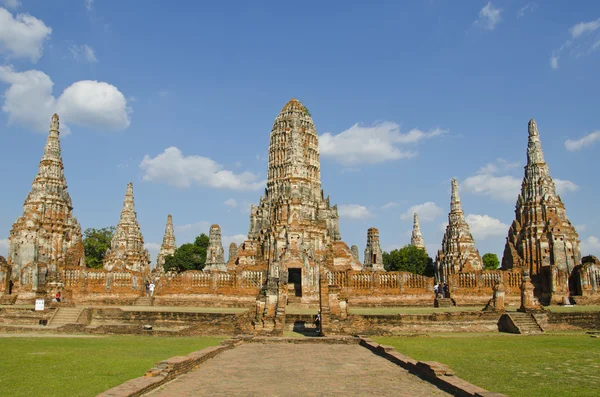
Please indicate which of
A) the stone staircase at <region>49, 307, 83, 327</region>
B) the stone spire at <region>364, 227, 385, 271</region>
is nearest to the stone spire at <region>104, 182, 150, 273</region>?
the stone staircase at <region>49, 307, 83, 327</region>

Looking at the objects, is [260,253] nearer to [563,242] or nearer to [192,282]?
[192,282]

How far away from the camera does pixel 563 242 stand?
40.1 meters

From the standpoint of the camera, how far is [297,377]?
35.9 ft

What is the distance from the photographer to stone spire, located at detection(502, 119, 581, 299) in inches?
1575

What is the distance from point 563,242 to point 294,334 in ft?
90.2

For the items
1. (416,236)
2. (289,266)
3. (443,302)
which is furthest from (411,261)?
(289,266)

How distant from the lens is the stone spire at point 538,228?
40000 mm

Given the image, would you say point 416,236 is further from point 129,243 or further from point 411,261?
point 129,243

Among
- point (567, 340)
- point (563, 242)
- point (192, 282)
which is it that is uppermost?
point (563, 242)

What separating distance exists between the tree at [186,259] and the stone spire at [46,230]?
28.2 metres

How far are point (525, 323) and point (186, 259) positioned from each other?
5100 cm

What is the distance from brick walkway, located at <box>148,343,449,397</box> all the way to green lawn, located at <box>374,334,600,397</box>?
146 centimetres

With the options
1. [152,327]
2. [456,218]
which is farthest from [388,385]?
[456,218]

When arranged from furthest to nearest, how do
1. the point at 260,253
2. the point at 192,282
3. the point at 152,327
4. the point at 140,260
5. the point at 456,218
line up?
the point at 456,218, the point at 260,253, the point at 140,260, the point at 192,282, the point at 152,327
